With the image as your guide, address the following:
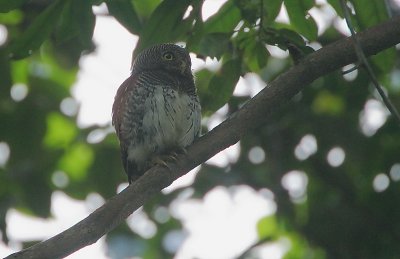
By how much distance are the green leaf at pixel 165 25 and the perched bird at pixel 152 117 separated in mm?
943

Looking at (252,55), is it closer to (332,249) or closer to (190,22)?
(190,22)

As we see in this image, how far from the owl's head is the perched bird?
5.9 inches

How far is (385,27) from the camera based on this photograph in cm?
408

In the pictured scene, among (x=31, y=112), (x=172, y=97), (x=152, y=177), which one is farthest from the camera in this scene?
(x=31, y=112)

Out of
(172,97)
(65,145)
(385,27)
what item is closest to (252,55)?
(385,27)

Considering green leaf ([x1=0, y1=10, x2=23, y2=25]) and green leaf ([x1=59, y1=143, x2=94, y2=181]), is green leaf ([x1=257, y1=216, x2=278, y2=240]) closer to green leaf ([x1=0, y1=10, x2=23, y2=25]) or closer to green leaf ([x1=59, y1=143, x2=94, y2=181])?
green leaf ([x1=59, y1=143, x2=94, y2=181])

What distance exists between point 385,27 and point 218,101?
3.90ft

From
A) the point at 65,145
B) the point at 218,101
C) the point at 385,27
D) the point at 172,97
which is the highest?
the point at 65,145

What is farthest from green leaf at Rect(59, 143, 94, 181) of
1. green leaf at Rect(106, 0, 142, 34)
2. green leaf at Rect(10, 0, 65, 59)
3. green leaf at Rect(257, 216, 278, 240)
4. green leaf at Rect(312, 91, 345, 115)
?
green leaf at Rect(106, 0, 142, 34)

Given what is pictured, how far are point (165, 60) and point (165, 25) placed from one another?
6.13 ft

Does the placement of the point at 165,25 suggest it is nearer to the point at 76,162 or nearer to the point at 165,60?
the point at 165,60

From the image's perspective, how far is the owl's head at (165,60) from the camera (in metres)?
6.50

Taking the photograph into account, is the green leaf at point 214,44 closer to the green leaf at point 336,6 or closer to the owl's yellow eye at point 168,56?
the green leaf at point 336,6

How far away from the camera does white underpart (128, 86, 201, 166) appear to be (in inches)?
231
